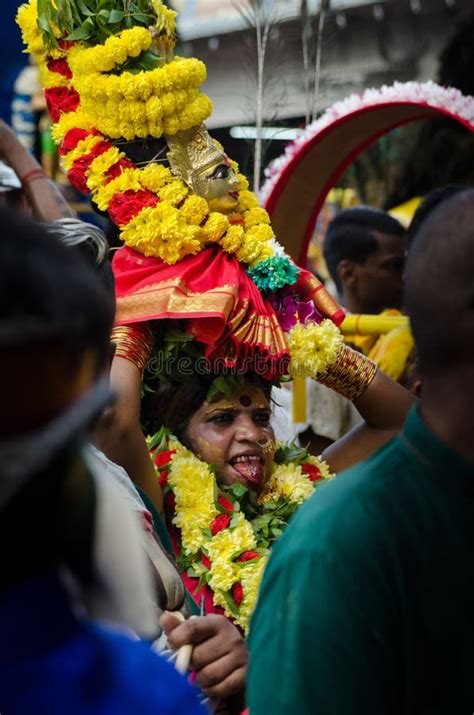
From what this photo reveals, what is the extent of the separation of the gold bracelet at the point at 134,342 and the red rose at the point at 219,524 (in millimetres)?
481

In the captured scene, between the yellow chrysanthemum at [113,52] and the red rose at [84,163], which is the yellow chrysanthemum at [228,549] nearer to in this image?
the red rose at [84,163]

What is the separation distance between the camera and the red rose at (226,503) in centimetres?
313

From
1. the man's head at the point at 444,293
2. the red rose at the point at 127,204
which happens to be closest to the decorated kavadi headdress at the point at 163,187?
the red rose at the point at 127,204

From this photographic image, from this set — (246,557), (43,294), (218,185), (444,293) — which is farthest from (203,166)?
(43,294)

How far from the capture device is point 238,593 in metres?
2.93

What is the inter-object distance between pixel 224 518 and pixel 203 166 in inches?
41.5

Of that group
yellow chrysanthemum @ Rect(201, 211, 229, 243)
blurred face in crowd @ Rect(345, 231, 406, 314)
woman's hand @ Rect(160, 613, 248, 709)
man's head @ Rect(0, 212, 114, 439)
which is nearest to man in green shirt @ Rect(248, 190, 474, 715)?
man's head @ Rect(0, 212, 114, 439)

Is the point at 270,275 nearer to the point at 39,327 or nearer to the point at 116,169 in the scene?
the point at 116,169

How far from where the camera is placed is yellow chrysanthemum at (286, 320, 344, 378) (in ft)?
10.6

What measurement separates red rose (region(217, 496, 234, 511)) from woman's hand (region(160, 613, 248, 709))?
2.57ft

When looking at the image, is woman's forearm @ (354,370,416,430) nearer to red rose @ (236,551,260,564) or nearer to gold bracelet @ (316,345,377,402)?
gold bracelet @ (316,345,377,402)

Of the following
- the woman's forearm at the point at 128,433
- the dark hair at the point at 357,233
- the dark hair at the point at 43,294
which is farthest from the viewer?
the dark hair at the point at 357,233

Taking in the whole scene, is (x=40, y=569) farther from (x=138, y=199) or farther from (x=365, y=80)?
(x=365, y=80)

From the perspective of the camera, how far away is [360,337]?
522 centimetres
